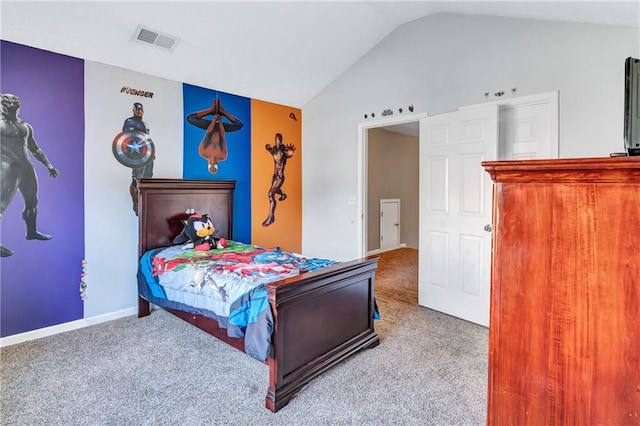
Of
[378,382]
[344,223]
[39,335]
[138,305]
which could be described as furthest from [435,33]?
[39,335]

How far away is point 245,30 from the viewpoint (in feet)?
11.0

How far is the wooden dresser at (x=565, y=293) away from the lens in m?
0.78

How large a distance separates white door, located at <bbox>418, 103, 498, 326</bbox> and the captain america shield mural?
2751 millimetres

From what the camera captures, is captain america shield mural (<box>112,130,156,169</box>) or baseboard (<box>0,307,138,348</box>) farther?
captain america shield mural (<box>112,130,156,169</box>)

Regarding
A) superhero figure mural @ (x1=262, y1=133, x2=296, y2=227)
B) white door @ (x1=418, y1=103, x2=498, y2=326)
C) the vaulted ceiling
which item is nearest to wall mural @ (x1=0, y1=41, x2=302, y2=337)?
the vaulted ceiling

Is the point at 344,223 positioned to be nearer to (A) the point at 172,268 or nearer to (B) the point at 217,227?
(B) the point at 217,227

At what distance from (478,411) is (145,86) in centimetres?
382

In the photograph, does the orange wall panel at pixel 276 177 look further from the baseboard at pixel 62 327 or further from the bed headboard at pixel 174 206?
the baseboard at pixel 62 327

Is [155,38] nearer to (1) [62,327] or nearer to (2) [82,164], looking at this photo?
(2) [82,164]

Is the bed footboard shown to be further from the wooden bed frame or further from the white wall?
the white wall

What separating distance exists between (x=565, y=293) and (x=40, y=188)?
356 centimetres

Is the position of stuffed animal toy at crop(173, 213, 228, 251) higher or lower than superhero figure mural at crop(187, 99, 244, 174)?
lower

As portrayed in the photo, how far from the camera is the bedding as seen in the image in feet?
6.78

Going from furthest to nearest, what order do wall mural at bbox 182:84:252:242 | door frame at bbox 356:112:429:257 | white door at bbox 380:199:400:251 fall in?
white door at bbox 380:199:400:251 → door frame at bbox 356:112:429:257 → wall mural at bbox 182:84:252:242
